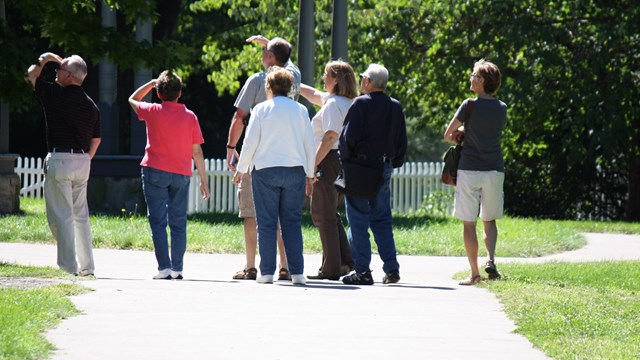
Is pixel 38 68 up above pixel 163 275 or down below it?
above

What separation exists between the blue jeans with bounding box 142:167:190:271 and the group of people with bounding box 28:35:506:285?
0.04 ft

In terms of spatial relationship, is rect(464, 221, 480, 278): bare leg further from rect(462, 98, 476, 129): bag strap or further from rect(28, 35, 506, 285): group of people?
rect(462, 98, 476, 129): bag strap

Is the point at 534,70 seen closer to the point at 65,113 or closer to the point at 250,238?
the point at 250,238

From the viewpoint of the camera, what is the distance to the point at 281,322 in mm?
8398

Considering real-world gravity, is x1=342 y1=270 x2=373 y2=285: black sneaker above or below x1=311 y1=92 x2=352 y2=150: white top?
below

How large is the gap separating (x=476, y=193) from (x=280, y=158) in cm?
179

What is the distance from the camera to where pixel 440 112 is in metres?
30.9

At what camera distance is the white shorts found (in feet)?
37.2

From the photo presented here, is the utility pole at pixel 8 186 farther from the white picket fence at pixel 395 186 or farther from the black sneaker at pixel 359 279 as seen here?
the black sneaker at pixel 359 279

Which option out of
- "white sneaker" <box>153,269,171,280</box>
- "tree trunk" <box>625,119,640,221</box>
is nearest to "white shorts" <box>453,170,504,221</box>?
"white sneaker" <box>153,269,171,280</box>

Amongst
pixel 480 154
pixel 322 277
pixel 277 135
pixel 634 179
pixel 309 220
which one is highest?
pixel 277 135

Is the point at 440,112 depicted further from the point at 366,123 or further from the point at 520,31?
the point at 366,123

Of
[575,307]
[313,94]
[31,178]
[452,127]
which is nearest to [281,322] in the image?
[575,307]

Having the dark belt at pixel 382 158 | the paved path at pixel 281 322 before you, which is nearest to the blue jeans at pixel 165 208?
the paved path at pixel 281 322
